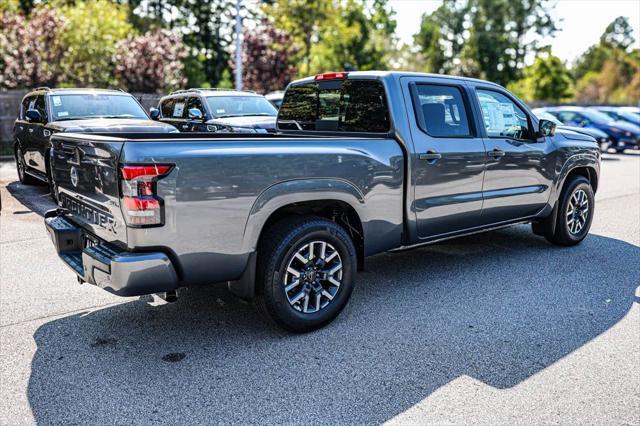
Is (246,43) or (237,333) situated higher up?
(246,43)

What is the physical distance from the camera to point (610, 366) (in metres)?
3.74

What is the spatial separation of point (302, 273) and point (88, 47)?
2268 centimetres

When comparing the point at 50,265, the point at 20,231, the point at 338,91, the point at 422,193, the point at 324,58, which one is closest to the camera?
the point at 422,193

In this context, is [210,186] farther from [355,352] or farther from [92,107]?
[92,107]

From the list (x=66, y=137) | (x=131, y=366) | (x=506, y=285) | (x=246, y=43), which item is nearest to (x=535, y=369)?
(x=506, y=285)

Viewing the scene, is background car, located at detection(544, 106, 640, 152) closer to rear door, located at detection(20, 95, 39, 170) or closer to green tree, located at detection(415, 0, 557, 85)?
rear door, located at detection(20, 95, 39, 170)

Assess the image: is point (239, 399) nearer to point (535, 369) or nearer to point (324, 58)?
point (535, 369)

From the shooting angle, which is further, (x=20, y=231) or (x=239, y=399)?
(x=20, y=231)

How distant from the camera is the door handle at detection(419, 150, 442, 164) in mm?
4825

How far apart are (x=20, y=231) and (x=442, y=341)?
5699 mm

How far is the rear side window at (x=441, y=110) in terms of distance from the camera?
197 inches

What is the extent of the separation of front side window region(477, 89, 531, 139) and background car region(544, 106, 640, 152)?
55.1ft

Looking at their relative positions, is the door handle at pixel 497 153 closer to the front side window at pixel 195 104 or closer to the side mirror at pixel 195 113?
the side mirror at pixel 195 113

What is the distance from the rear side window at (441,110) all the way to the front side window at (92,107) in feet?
20.6
